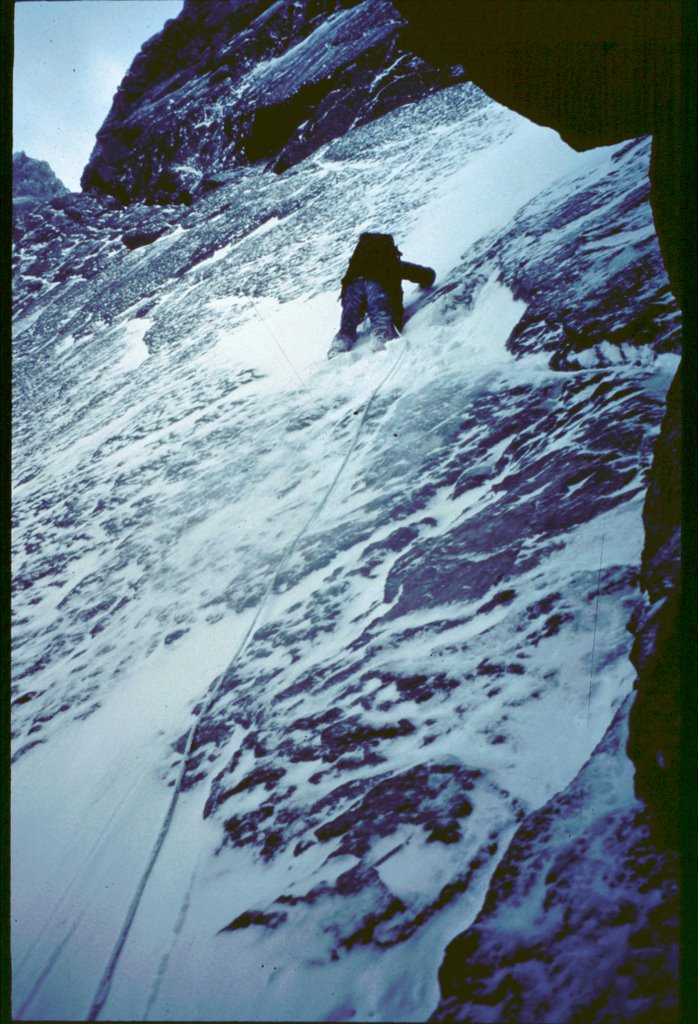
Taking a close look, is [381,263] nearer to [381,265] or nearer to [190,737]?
[381,265]

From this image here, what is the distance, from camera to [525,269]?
386cm

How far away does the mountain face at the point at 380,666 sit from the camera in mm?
1183

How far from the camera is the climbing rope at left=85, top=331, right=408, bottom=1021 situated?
1396mm

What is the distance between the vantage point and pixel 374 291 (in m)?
4.62

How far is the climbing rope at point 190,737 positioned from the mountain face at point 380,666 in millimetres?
12

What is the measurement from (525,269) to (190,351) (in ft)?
13.5

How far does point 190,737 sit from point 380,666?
0.75 m

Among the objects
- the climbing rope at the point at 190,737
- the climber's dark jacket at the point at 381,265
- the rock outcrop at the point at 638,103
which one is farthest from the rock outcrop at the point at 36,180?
the rock outcrop at the point at 638,103

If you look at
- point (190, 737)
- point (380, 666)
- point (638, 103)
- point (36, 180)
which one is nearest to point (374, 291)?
point (638, 103)

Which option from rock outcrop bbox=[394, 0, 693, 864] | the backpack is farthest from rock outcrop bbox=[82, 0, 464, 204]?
rock outcrop bbox=[394, 0, 693, 864]

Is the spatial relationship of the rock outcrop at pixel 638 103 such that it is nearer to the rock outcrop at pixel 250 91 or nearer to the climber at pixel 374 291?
the climber at pixel 374 291

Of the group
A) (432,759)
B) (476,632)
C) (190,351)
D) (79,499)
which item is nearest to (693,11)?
(476,632)

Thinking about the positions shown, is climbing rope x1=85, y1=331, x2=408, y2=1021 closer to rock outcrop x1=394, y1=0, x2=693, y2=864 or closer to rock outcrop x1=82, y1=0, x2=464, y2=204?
rock outcrop x1=394, y1=0, x2=693, y2=864

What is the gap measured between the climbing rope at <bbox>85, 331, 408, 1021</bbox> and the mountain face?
1 centimetres
